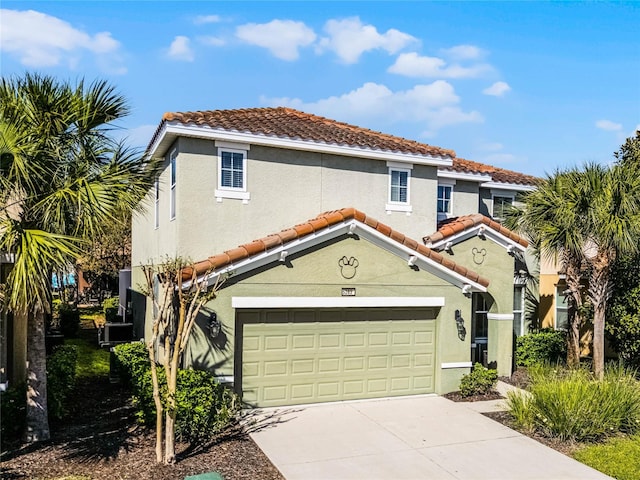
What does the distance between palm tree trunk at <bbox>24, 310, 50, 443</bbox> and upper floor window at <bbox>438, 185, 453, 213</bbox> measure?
40.8ft

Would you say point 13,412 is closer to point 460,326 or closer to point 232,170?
point 232,170

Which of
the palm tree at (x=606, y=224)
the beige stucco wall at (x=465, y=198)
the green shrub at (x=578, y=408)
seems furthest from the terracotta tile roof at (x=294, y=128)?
the green shrub at (x=578, y=408)

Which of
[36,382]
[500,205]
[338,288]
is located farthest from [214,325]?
[500,205]

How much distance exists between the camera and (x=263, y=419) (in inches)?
432

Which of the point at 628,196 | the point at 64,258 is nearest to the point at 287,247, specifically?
the point at 64,258

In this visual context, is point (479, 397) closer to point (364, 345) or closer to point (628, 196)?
point (364, 345)

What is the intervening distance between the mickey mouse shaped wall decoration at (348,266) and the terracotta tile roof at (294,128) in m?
3.43

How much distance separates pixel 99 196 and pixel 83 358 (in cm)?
1044

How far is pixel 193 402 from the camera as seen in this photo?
370 inches

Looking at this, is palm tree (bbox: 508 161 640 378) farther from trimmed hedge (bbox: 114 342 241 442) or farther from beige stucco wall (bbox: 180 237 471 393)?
trimmed hedge (bbox: 114 342 241 442)

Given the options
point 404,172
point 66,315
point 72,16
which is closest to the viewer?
point 72,16

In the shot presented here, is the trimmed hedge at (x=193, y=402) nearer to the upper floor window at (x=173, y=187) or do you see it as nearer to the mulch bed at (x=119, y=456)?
the mulch bed at (x=119, y=456)

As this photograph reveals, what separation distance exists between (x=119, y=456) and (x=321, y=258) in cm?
593

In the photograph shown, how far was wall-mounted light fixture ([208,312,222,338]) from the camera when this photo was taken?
1091cm
